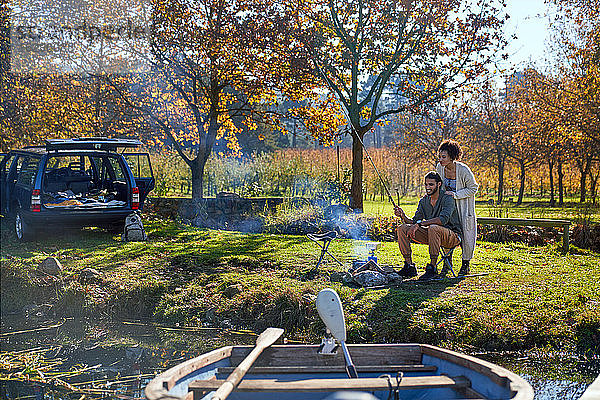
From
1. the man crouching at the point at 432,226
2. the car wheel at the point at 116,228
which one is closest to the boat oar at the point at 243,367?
the man crouching at the point at 432,226

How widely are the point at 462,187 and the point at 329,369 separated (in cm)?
442

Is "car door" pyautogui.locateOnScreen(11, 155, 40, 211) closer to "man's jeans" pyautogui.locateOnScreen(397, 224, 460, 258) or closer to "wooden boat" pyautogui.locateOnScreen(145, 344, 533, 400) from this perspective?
"man's jeans" pyautogui.locateOnScreen(397, 224, 460, 258)

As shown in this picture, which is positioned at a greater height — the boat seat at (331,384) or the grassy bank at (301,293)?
the boat seat at (331,384)

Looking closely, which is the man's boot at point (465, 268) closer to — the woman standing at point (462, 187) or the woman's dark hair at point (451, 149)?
the woman standing at point (462, 187)

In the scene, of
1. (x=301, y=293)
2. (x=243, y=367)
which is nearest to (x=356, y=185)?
(x=301, y=293)

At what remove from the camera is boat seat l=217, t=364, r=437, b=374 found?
3.87 m

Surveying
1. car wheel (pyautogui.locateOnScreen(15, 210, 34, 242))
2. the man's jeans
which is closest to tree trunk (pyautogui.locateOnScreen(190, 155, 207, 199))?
car wheel (pyautogui.locateOnScreen(15, 210, 34, 242))

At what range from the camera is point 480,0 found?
14.1 m

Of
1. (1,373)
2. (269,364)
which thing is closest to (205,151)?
(1,373)

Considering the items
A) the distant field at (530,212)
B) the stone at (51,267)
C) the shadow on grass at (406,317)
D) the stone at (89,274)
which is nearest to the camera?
the shadow on grass at (406,317)

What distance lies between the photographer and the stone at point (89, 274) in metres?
8.10

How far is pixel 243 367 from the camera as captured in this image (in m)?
3.57

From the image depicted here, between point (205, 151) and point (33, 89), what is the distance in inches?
191

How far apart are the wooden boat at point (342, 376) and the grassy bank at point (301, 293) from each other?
2090mm
